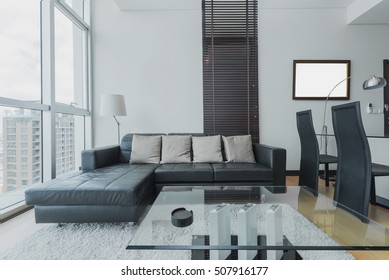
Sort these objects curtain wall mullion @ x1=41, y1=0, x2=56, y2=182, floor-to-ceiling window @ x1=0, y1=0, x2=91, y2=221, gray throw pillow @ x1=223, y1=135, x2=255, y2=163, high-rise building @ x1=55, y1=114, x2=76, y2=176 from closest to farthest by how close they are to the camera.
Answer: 1. floor-to-ceiling window @ x1=0, y1=0, x2=91, y2=221
2. curtain wall mullion @ x1=41, y1=0, x2=56, y2=182
3. gray throw pillow @ x1=223, y1=135, x2=255, y2=163
4. high-rise building @ x1=55, y1=114, x2=76, y2=176

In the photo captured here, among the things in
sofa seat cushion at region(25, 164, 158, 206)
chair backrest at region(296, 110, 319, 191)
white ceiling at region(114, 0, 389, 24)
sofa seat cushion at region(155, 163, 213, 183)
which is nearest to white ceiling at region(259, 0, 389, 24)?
white ceiling at region(114, 0, 389, 24)

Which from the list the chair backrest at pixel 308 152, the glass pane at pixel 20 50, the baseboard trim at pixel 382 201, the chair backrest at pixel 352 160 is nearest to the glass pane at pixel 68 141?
the glass pane at pixel 20 50

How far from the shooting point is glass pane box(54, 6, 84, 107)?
117 inches

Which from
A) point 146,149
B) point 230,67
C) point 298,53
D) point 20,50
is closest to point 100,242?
point 146,149

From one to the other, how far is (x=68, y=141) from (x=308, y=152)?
3330mm

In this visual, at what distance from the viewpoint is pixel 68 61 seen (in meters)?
3.21

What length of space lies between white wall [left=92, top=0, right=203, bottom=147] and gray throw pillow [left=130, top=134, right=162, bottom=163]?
61 centimetres

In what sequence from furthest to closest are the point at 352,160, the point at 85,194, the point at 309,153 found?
the point at 309,153 → the point at 85,194 → the point at 352,160

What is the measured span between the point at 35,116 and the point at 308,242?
308 cm

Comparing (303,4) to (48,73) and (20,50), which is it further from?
(20,50)

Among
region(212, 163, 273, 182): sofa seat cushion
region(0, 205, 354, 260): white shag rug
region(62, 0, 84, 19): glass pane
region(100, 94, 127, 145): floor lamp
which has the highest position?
region(62, 0, 84, 19): glass pane

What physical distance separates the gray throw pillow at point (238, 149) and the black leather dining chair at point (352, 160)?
1.32 meters

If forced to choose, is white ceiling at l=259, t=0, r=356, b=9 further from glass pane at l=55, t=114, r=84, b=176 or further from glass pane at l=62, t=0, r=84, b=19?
glass pane at l=55, t=114, r=84, b=176
